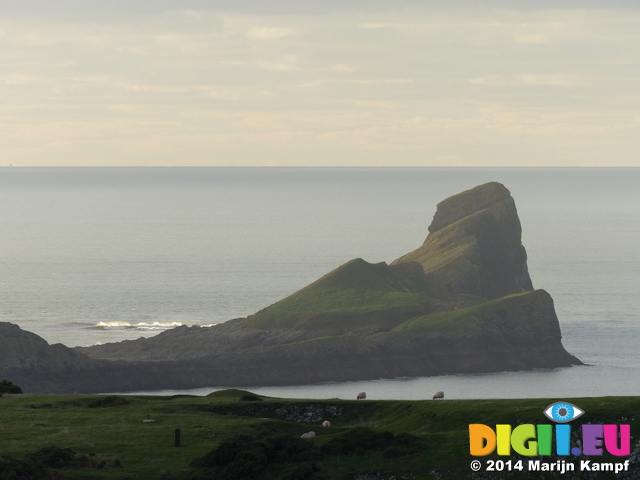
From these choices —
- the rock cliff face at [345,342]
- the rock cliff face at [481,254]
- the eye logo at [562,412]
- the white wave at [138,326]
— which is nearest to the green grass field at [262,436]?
the eye logo at [562,412]

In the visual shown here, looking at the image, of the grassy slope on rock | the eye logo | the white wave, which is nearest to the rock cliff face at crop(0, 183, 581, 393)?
the grassy slope on rock

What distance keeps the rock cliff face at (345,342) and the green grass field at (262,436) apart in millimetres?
65752

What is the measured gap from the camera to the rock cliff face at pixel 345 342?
12700 cm

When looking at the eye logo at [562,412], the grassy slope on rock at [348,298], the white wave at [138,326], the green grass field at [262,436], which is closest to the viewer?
the green grass field at [262,436]

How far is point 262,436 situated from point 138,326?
12453cm

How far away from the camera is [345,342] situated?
476 feet

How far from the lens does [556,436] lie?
163 ft

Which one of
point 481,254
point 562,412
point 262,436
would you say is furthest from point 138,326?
point 562,412

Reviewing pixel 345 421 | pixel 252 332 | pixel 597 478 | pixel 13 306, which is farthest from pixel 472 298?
pixel 597 478

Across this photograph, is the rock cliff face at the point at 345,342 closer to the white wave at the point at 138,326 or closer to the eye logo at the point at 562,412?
the white wave at the point at 138,326

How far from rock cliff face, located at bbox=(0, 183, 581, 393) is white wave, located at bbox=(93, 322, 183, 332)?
52.5ft

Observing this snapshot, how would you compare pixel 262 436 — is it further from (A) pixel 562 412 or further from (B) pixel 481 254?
(B) pixel 481 254

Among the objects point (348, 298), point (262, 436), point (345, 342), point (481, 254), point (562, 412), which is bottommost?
point (262, 436)

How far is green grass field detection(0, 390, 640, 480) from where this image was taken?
48000mm
